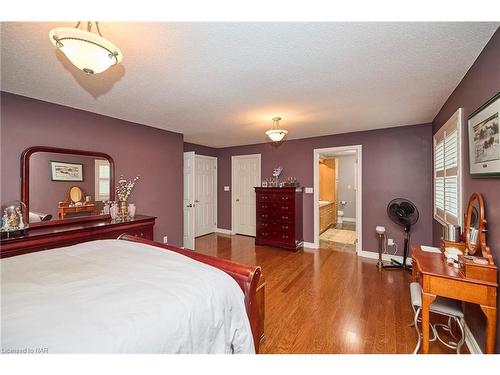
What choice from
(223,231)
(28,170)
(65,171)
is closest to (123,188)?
(65,171)

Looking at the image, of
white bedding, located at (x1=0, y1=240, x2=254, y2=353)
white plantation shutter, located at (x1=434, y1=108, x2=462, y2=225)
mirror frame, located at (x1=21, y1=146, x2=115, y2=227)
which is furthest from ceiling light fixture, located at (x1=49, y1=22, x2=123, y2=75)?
white plantation shutter, located at (x1=434, y1=108, x2=462, y2=225)

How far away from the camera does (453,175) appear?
239 cm

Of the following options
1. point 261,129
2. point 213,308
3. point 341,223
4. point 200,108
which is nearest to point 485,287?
point 213,308

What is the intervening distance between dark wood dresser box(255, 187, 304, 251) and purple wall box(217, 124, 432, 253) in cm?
41

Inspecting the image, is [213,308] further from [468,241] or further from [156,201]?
[156,201]

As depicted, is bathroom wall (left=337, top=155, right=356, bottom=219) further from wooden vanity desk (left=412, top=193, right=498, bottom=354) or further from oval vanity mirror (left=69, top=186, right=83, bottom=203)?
oval vanity mirror (left=69, top=186, right=83, bottom=203)

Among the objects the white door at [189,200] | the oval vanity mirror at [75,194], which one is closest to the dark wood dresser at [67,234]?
the oval vanity mirror at [75,194]

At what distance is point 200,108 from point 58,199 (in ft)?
7.12

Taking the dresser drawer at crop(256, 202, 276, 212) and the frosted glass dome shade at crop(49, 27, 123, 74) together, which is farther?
the dresser drawer at crop(256, 202, 276, 212)

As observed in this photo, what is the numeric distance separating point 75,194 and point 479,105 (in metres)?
4.39

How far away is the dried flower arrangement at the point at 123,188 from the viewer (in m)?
3.38

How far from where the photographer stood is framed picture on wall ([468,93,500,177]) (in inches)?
55.8

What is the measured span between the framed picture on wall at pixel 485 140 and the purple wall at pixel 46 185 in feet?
13.8

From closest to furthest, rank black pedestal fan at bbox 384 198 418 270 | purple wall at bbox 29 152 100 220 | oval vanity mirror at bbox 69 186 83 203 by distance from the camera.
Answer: purple wall at bbox 29 152 100 220, oval vanity mirror at bbox 69 186 83 203, black pedestal fan at bbox 384 198 418 270
